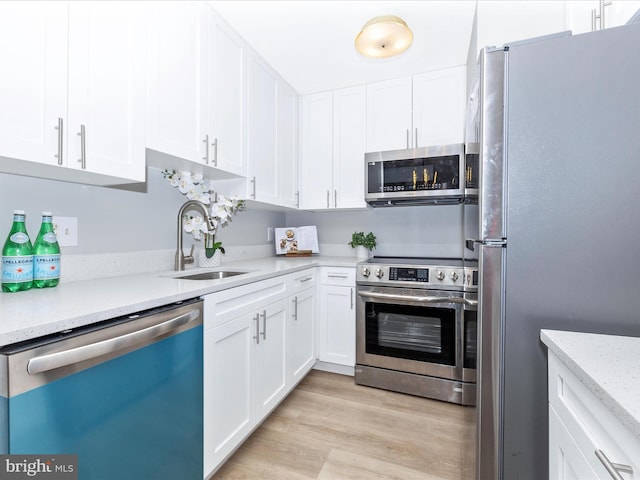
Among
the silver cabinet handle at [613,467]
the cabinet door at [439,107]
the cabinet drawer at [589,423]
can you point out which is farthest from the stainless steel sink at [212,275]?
the cabinet door at [439,107]

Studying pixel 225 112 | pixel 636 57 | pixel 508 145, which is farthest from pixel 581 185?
pixel 225 112

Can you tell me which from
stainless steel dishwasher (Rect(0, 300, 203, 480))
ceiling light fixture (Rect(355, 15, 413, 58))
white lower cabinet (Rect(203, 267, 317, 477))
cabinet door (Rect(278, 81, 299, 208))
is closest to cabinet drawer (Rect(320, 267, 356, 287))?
white lower cabinet (Rect(203, 267, 317, 477))

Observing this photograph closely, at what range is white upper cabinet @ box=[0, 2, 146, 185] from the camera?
2.95 ft

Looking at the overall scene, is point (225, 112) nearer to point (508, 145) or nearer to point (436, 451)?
point (508, 145)

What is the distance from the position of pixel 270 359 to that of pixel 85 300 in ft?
3.36

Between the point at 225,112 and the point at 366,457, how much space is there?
2064 millimetres

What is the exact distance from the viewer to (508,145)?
94 cm

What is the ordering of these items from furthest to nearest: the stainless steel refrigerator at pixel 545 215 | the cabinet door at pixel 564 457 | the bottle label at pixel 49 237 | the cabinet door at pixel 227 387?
the cabinet door at pixel 227 387, the bottle label at pixel 49 237, the stainless steel refrigerator at pixel 545 215, the cabinet door at pixel 564 457

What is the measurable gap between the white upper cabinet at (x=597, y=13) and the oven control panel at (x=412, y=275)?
1321 millimetres

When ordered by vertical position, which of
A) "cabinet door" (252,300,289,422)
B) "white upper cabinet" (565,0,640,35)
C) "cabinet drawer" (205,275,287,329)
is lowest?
"cabinet door" (252,300,289,422)

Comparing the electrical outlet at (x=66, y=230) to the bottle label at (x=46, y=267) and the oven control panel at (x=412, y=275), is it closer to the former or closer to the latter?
the bottle label at (x=46, y=267)

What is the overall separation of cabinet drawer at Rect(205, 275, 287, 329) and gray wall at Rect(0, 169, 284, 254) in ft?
2.14

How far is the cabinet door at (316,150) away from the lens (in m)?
2.70

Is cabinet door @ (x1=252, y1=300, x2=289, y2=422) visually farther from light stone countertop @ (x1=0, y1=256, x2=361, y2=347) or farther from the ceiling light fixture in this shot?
the ceiling light fixture
